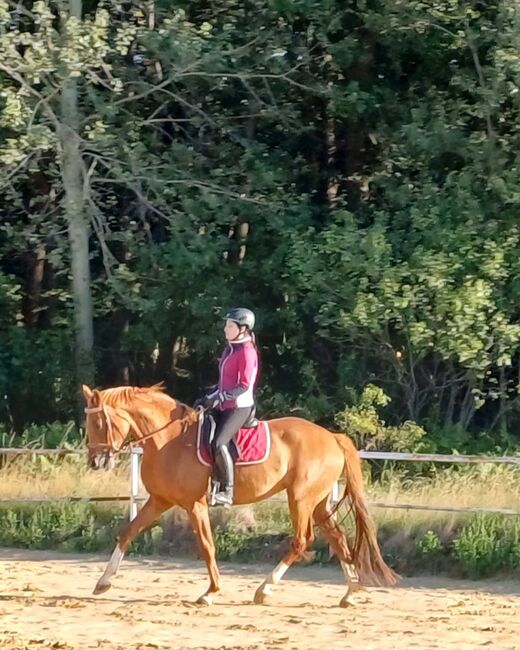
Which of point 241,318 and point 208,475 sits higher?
point 241,318

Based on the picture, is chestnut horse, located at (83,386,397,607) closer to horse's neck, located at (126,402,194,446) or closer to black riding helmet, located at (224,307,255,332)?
horse's neck, located at (126,402,194,446)

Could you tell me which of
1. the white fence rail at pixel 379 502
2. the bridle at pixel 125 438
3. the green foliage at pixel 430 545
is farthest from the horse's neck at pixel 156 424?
the green foliage at pixel 430 545

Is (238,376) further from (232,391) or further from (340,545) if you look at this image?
(340,545)

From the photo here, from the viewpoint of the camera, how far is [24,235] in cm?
1975

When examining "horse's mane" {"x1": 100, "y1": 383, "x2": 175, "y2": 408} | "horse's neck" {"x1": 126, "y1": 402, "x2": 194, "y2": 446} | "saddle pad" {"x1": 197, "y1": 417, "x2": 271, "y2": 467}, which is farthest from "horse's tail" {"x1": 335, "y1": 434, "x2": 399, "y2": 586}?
"horse's mane" {"x1": 100, "y1": 383, "x2": 175, "y2": 408}

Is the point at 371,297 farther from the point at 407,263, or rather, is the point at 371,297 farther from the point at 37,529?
the point at 37,529

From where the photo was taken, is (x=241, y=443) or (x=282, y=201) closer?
(x=241, y=443)

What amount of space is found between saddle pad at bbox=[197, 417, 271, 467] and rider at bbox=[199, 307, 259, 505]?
0.10 metres

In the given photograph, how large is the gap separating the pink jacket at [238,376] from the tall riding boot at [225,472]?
37cm

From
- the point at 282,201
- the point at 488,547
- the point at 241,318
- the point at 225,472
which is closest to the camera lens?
the point at 241,318

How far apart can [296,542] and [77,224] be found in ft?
31.3

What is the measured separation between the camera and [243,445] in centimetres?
1091

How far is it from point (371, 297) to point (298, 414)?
10.1 ft

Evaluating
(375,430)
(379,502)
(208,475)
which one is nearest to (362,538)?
(208,475)
